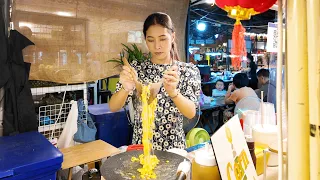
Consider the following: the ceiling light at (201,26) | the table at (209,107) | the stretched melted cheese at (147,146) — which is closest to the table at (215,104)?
the table at (209,107)

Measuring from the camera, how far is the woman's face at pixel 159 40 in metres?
1.68

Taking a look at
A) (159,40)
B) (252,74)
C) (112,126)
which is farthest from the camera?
(252,74)

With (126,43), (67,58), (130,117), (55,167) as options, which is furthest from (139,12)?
(55,167)

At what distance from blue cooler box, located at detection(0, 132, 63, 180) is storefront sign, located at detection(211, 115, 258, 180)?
1.19 metres

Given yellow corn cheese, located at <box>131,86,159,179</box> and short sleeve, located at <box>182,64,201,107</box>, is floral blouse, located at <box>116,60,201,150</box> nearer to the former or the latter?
short sleeve, located at <box>182,64,201,107</box>

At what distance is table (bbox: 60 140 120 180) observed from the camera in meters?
2.03

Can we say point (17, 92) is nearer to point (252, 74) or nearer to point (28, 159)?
point (28, 159)

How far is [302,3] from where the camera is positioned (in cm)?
32

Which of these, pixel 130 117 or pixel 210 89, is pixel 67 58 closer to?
pixel 130 117

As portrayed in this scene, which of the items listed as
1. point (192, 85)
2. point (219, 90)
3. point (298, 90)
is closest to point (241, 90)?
point (219, 90)

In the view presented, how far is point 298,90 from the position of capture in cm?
33

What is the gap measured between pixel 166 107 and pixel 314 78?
1.42 metres

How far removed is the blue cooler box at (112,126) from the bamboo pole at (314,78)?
2.98 metres

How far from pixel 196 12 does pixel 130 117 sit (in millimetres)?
3490
